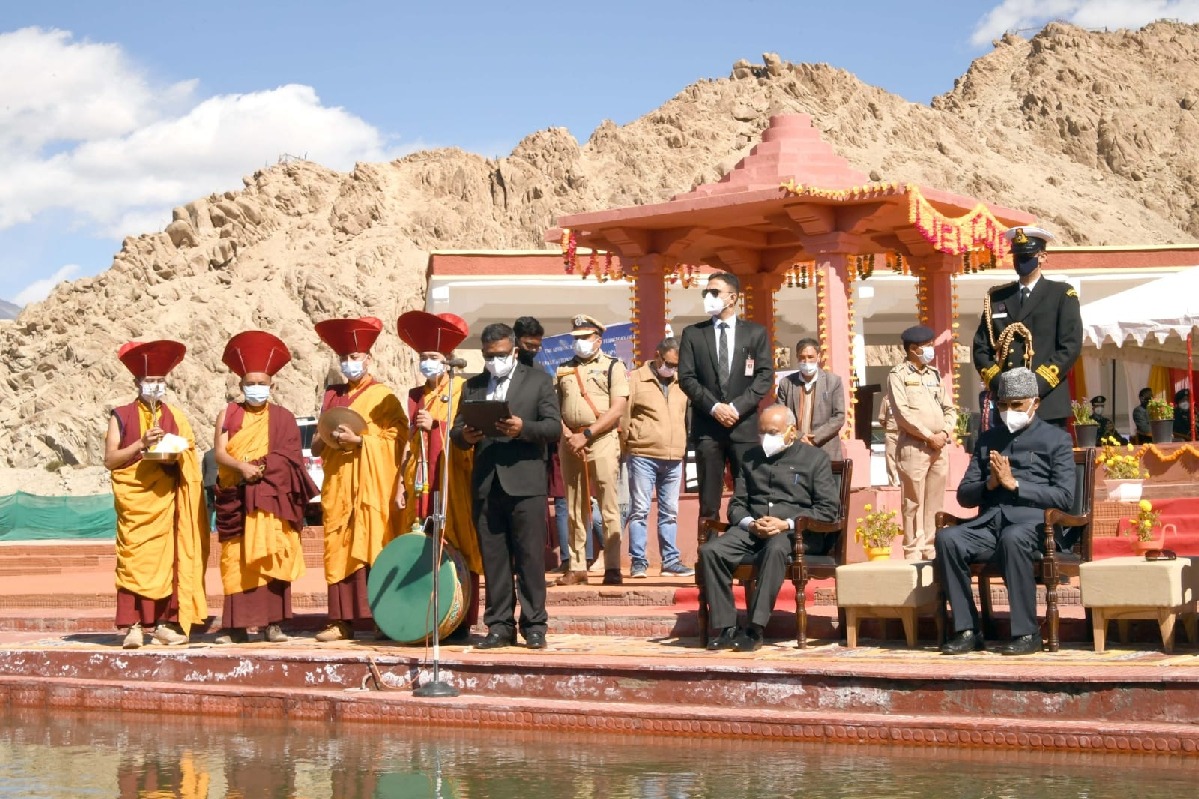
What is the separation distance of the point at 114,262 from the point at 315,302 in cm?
828

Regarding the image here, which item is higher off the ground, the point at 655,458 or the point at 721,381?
the point at 721,381

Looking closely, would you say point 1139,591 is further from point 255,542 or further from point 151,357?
point 151,357

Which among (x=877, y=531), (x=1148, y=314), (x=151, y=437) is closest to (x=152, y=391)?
(x=151, y=437)

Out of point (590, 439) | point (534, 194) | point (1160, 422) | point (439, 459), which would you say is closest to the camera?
point (439, 459)

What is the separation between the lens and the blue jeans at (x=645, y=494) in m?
11.4

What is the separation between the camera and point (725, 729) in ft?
25.2

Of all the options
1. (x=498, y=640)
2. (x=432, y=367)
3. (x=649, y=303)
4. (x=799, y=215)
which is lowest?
(x=498, y=640)

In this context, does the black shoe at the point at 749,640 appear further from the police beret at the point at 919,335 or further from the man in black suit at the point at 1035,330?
the police beret at the point at 919,335

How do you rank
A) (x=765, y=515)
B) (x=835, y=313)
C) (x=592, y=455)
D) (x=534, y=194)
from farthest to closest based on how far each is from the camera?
(x=534, y=194) → (x=835, y=313) → (x=592, y=455) → (x=765, y=515)

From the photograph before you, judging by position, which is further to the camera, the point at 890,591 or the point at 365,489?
the point at 365,489

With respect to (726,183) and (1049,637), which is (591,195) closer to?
(726,183)

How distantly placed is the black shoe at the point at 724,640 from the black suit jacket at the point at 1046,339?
6.66 ft

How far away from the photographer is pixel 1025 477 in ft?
27.9

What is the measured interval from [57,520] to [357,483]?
14811mm
